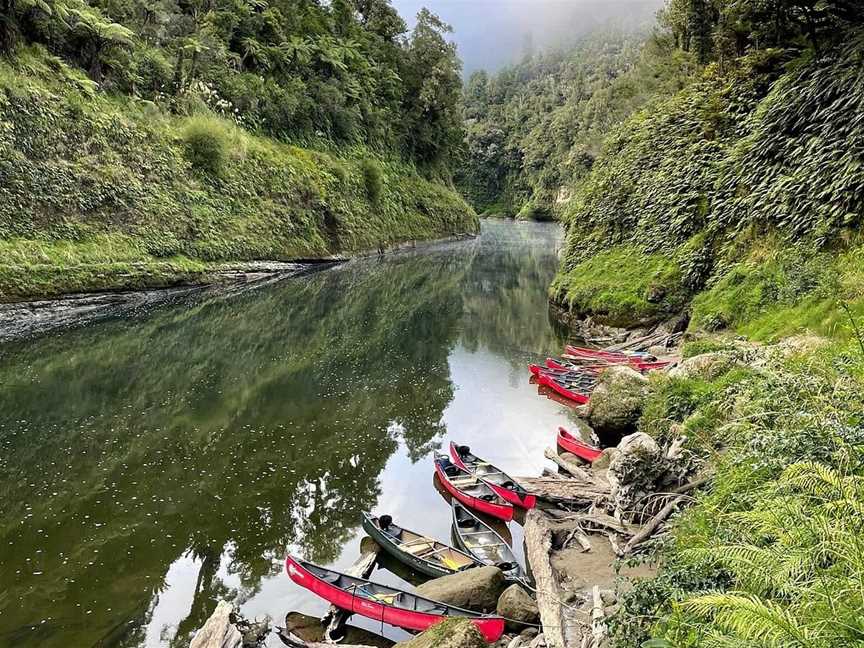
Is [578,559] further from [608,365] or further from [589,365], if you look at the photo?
[589,365]

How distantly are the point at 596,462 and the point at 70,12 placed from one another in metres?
31.7

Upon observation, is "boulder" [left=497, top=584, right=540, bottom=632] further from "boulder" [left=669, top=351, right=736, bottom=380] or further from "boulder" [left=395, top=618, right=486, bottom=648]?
"boulder" [left=669, top=351, right=736, bottom=380]

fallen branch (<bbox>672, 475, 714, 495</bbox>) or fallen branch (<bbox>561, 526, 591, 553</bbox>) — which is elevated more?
fallen branch (<bbox>672, 475, 714, 495</bbox>)

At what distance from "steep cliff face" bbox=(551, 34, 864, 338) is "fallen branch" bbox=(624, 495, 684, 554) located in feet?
18.6

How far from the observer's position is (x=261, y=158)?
4016 centimetres

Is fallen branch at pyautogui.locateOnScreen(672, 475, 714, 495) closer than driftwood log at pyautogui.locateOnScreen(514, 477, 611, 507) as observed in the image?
Yes

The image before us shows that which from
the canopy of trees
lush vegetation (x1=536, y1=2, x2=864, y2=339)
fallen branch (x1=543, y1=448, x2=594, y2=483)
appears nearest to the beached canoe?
lush vegetation (x1=536, y1=2, x2=864, y2=339)

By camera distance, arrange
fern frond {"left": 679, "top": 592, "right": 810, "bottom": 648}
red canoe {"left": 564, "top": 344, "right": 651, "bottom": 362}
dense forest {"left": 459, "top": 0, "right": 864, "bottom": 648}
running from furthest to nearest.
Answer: red canoe {"left": 564, "top": 344, "right": 651, "bottom": 362}
dense forest {"left": 459, "top": 0, "right": 864, "bottom": 648}
fern frond {"left": 679, "top": 592, "right": 810, "bottom": 648}

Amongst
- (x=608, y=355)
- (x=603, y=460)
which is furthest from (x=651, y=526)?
(x=608, y=355)

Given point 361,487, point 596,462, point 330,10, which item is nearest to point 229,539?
point 361,487

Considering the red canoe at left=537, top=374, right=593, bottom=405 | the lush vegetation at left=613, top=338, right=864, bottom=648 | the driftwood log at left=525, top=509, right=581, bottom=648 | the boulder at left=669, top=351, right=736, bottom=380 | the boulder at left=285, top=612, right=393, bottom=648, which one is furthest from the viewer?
the red canoe at left=537, top=374, right=593, bottom=405

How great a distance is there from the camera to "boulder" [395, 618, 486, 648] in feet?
16.7

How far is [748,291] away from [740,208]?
396 cm

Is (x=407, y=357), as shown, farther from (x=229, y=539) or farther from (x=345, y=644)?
(x=345, y=644)
